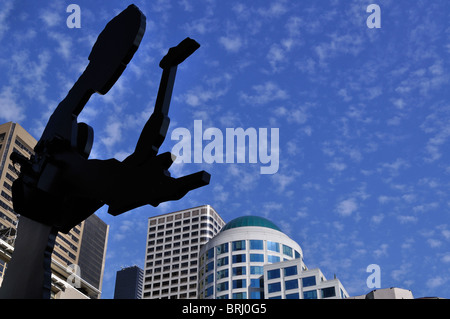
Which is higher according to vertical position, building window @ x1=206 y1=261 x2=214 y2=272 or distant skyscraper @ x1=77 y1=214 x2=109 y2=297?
distant skyscraper @ x1=77 y1=214 x2=109 y2=297

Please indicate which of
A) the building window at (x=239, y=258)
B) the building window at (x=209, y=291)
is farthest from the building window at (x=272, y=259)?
the building window at (x=209, y=291)

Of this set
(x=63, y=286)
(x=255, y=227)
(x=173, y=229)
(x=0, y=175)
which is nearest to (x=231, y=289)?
(x=255, y=227)

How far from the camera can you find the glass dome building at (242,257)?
254ft

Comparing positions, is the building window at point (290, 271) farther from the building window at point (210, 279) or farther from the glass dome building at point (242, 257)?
the building window at point (210, 279)

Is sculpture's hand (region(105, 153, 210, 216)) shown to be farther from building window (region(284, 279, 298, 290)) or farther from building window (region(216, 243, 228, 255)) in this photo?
building window (region(216, 243, 228, 255))

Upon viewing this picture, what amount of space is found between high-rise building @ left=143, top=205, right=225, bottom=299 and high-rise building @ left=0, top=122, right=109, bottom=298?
17216mm

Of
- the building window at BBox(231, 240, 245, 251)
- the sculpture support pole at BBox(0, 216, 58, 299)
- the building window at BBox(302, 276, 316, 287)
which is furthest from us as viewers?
the building window at BBox(231, 240, 245, 251)

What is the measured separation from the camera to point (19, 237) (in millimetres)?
10148

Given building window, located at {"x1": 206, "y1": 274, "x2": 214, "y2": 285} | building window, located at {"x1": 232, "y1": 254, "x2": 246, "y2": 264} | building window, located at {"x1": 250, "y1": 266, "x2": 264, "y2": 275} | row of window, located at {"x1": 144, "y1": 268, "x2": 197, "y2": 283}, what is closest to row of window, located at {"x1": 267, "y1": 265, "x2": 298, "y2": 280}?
building window, located at {"x1": 250, "y1": 266, "x2": 264, "y2": 275}

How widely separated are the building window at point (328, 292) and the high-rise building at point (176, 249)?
7074 centimetres

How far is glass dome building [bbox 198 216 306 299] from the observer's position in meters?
77.4

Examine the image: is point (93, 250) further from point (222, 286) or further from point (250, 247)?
point (250, 247)
